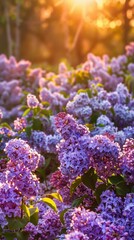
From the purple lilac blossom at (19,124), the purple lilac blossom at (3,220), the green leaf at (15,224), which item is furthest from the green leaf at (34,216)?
the purple lilac blossom at (19,124)

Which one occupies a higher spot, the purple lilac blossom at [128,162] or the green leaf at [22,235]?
the purple lilac blossom at [128,162]

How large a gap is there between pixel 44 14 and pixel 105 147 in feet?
109

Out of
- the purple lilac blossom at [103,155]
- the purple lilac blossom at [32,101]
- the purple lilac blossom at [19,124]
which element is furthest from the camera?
the purple lilac blossom at [32,101]

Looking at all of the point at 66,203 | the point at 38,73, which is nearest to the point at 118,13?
the point at 38,73

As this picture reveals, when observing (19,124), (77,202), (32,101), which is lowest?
(77,202)

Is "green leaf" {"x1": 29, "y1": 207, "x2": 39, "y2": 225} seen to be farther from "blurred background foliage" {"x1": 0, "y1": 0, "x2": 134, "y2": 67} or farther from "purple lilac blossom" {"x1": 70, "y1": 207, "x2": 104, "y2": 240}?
"blurred background foliage" {"x1": 0, "y1": 0, "x2": 134, "y2": 67}

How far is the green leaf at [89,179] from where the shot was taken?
4.86 meters

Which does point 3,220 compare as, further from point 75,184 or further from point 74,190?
point 74,190

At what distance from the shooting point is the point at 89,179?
488 centimetres

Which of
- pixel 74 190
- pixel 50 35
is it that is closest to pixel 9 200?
pixel 74 190

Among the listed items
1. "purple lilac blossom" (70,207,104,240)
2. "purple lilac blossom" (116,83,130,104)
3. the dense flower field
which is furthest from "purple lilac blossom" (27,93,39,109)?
"purple lilac blossom" (70,207,104,240)

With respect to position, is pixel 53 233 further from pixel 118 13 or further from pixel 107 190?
pixel 118 13

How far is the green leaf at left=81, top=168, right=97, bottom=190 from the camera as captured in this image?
486cm

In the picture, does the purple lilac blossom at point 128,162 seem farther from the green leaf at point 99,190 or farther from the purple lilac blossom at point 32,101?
the purple lilac blossom at point 32,101
